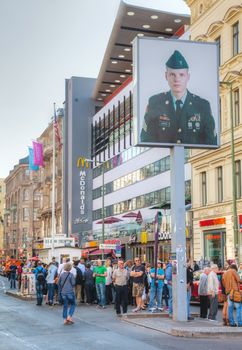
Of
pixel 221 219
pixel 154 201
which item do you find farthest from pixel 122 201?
pixel 221 219

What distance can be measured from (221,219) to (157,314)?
18.7 metres

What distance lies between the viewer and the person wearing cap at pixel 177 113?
19516 millimetres

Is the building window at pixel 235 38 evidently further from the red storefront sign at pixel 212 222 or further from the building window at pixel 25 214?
the building window at pixel 25 214

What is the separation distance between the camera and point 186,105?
1983 cm

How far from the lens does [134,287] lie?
20984 mm

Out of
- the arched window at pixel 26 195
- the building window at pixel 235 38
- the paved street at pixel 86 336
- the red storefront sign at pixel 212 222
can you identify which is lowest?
the paved street at pixel 86 336

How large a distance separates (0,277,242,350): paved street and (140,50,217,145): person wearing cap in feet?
18.8

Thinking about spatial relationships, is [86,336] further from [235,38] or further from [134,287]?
[235,38]

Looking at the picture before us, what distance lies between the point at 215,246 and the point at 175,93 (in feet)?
68.4

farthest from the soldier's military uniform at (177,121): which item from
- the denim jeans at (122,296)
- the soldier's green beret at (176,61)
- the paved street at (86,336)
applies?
the paved street at (86,336)

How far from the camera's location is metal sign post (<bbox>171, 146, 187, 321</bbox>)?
60.0 ft

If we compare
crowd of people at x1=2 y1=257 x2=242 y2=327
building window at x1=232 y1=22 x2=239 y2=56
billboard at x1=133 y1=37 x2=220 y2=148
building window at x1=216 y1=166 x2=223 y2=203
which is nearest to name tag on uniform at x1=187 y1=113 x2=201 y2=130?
billboard at x1=133 y1=37 x2=220 y2=148

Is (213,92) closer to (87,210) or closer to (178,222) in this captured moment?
(178,222)

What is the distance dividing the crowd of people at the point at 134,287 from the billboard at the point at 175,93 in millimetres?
4138
